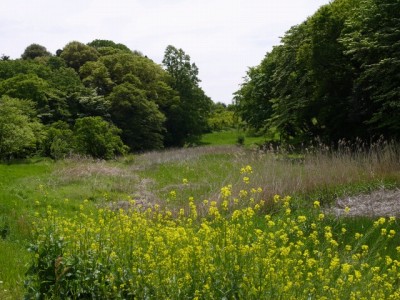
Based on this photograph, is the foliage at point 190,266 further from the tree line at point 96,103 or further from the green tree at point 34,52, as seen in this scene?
the green tree at point 34,52

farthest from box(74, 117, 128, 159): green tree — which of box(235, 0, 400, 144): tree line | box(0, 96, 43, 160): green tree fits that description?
box(235, 0, 400, 144): tree line

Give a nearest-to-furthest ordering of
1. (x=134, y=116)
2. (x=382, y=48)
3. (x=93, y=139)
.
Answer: (x=382, y=48) < (x=93, y=139) < (x=134, y=116)

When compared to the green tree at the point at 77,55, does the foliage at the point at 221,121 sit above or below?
below

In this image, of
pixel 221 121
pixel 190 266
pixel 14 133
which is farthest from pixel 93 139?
pixel 221 121

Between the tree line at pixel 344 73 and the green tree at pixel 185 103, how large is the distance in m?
24.6

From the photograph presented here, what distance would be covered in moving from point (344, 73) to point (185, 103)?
117 ft

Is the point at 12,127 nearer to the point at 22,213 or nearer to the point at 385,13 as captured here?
the point at 22,213

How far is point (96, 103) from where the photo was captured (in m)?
43.6

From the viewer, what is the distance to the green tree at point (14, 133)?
29.0 m

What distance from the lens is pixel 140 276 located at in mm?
4730

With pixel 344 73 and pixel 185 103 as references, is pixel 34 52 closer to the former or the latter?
pixel 185 103

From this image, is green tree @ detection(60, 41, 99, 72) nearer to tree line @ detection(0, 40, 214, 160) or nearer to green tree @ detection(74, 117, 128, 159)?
tree line @ detection(0, 40, 214, 160)

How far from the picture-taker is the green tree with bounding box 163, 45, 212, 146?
186 ft

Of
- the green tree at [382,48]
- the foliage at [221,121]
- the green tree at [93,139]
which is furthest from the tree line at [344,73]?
the foliage at [221,121]
